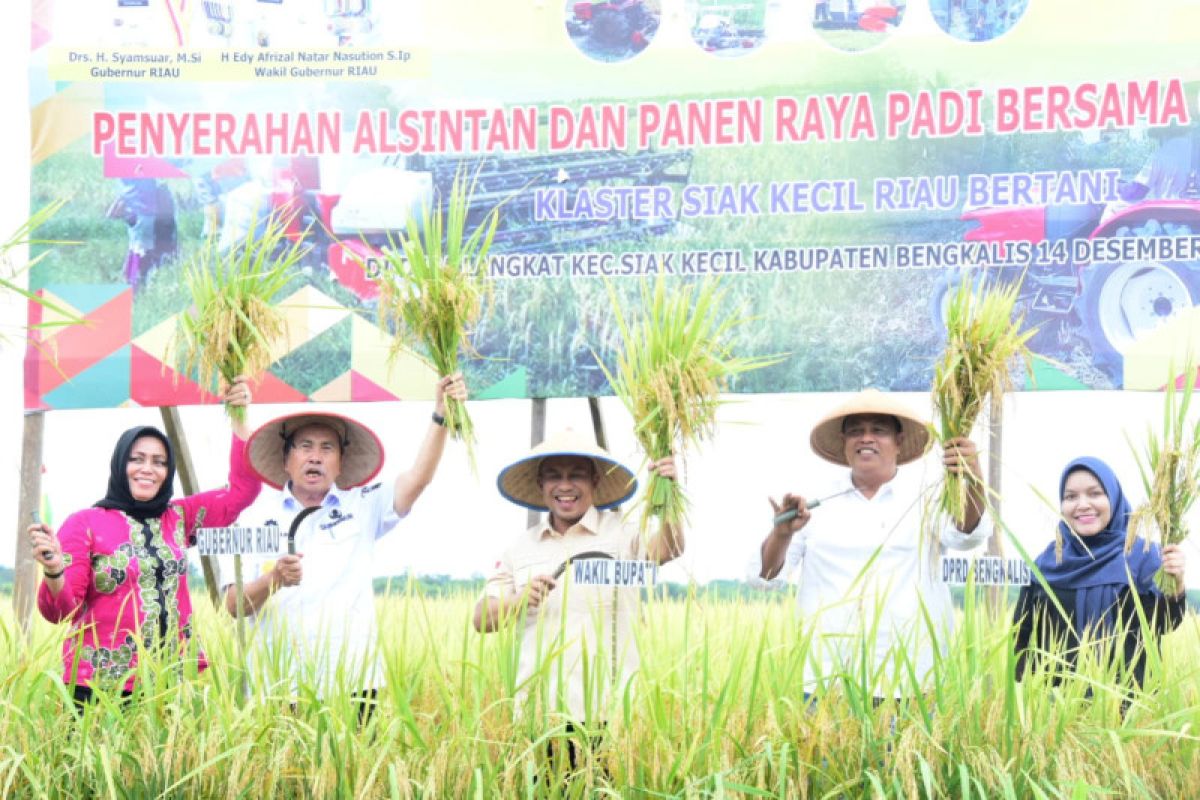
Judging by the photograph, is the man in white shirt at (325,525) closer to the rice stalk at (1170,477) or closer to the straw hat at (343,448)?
the straw hat at (343,448)

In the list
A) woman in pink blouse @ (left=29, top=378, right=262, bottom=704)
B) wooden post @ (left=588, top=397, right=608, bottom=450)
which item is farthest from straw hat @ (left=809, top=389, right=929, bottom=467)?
woman in pink blouse @ (left=29, top=378, right=262, bottom=704)

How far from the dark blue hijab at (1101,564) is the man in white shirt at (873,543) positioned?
462 mm

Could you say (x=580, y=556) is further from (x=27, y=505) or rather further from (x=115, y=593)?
(x=27, y=505)

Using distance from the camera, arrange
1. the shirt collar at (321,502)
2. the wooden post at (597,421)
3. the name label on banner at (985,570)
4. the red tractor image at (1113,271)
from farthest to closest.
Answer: the wooden post at (597,421), the red tractor image at (1113,271), the shirt collar at (321,502), the name label on banner at (985,570)

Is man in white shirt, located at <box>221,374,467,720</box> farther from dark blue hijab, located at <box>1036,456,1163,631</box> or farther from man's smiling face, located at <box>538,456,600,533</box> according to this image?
dark blue hijab, located at <box>1036,456,1163,631</box>

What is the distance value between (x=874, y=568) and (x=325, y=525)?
1.63 meters

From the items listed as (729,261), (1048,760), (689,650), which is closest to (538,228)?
(729,261)

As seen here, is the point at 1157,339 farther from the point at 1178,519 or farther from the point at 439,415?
the point at 439,415

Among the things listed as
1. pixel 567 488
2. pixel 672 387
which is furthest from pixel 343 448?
pixel 672 387

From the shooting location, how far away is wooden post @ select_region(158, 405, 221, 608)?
664 cm

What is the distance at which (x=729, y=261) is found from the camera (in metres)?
6.23

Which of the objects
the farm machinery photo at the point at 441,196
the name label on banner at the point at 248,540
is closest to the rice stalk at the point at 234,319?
the name label on banner at the point at 248,540

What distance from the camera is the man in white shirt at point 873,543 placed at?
4.12 meters

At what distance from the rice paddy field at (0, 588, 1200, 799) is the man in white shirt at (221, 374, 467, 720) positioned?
323 millimetres
